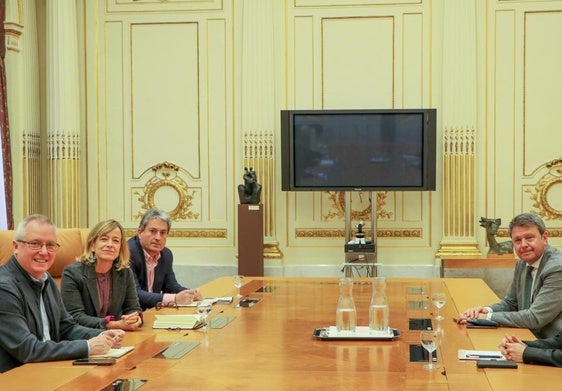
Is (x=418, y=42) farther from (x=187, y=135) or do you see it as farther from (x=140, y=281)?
(x=140, y=281)

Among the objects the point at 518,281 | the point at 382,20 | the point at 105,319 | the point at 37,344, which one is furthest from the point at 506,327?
the point at 382,20

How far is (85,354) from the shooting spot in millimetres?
2904

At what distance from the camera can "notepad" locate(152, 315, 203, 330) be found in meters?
3.56

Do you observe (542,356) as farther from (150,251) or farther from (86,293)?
(150,251)

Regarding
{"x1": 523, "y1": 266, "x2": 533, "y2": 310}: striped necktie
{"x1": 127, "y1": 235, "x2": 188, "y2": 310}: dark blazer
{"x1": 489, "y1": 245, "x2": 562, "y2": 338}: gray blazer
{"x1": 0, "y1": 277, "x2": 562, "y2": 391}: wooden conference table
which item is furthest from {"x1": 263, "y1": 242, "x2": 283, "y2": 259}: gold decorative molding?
{"x1": 489, "y1": 245, "x2": 562, "y2": 338}: gray blazer

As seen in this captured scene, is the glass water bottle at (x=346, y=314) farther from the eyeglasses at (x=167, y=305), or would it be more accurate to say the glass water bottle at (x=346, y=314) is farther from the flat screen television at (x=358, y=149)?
the flat screen television at (x=358, y=149)

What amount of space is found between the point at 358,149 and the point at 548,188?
2.10 m

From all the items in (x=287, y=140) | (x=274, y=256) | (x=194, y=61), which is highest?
(x=194, y=61)

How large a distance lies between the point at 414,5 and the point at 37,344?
694cm

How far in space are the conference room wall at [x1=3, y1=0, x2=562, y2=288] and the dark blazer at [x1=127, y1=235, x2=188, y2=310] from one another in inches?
146

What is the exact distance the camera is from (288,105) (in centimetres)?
903

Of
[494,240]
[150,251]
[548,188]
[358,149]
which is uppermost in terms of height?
Result: [358,149]

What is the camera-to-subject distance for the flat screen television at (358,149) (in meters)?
8.52

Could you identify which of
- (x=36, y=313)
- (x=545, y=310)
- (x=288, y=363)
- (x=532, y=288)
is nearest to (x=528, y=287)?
(x=532, y=288)
